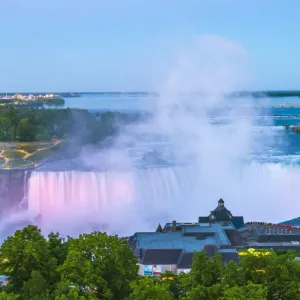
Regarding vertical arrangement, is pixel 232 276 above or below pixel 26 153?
below

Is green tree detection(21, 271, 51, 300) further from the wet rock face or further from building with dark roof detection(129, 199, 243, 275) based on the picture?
the wet rock face

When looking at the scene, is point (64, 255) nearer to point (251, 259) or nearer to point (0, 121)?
point (251, 259)

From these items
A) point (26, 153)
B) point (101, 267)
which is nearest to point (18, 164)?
point (26, 153)

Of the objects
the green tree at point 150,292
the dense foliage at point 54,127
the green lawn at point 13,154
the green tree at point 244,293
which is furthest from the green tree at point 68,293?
the dense foliage at point 54,127

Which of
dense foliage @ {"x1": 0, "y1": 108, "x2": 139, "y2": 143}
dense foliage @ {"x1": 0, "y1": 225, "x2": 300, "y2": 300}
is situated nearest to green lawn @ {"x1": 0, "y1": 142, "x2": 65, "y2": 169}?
dense foliage @ {"x1": 0, "y1": 108, "x2": 139, "y2": 143}

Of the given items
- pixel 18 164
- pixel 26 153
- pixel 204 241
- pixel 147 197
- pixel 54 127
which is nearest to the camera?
pixel 204 241

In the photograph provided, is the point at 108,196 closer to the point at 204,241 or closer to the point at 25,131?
the point at 204,241

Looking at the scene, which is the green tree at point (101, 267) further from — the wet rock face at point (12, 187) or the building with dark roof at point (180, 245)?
the wet rock face at point (12, 187)
